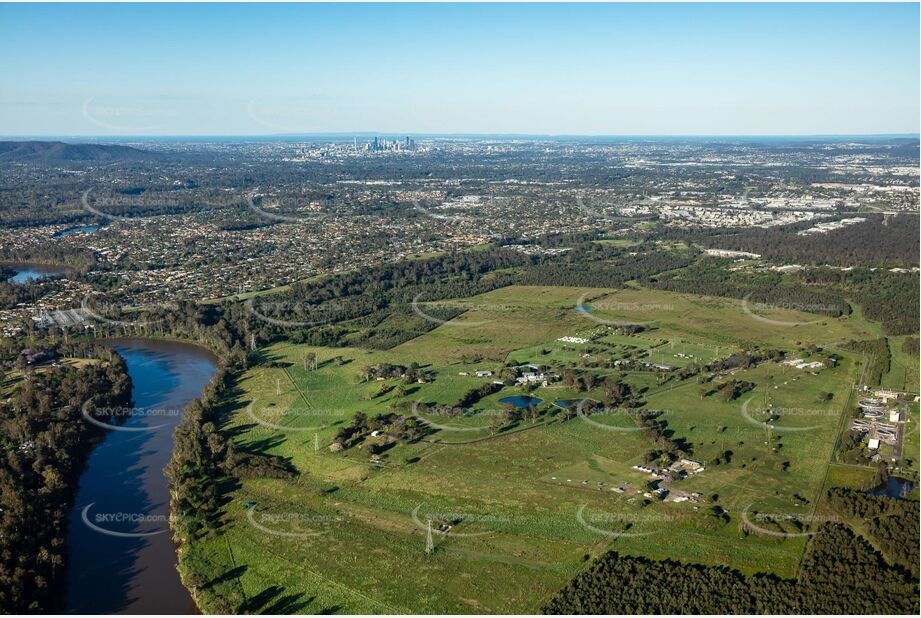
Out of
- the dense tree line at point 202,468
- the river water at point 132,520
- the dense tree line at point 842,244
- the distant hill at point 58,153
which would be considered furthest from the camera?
the distant hill at point 58,153

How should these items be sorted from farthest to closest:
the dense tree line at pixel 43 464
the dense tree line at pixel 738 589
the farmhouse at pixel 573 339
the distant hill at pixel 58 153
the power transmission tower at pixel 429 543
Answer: the distant hill at pixel 58 153
the farmhouse at pixel 573 339
the power transmission tower at pixel 429 543
the dense tree line at pixel 43 464
the dense tree line at pixel 738 589

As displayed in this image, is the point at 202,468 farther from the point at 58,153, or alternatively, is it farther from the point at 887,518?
the point at 58,153

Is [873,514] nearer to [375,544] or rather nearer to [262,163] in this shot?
[375,544]

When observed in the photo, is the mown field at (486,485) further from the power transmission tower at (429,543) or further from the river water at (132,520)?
the river water at (132,520)

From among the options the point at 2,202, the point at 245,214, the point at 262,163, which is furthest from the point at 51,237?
the point at 262,163

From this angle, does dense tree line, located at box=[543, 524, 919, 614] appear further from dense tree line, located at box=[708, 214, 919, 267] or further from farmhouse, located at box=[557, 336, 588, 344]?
dense tree line, located at box=[708, 214, 919, 267]

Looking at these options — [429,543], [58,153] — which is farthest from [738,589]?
[58,153]

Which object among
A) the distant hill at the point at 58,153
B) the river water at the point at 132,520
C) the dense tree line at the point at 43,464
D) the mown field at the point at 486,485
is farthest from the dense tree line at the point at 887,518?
the distant hill at the point at 58,153
